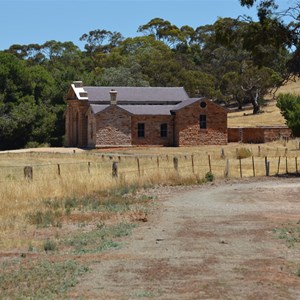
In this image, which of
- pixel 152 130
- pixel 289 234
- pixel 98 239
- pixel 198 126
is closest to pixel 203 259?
pixel 98 239

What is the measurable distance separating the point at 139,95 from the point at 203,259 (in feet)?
187

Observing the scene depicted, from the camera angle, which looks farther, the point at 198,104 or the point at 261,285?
the point at 198,104

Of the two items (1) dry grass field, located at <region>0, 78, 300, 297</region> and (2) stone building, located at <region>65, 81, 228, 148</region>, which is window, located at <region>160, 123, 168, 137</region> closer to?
(2) stone building, located at <region>65, 81, 228, 148</region>

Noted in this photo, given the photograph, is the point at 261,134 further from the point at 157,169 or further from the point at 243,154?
the point at 157,169

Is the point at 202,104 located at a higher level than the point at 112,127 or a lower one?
higher

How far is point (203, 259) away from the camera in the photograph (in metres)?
12.2

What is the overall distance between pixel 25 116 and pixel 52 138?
484 centimetres

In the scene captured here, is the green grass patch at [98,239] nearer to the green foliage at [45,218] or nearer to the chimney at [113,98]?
the green foliage at [45,218]

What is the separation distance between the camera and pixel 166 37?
146 metres

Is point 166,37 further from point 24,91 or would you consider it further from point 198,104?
point 198,104

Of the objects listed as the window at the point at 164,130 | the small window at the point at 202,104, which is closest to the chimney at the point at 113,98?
the window at the point at 164,130

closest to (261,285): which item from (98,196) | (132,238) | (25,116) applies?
(132,238)

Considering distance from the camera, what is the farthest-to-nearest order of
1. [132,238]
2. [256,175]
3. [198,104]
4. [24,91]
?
[24,91] → [198,104] → [256,175] → [132,238]

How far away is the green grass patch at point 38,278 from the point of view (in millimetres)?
9727
